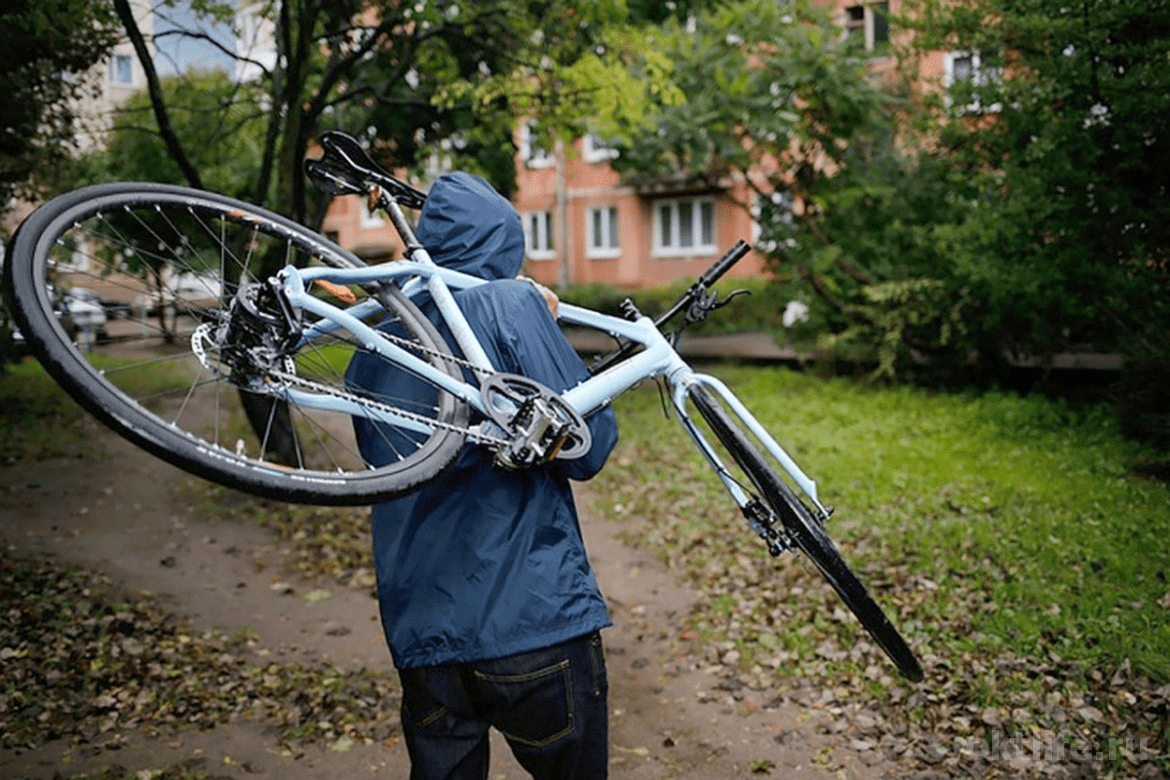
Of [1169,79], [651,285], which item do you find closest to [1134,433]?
[1169,79]

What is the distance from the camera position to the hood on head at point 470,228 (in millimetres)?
2834

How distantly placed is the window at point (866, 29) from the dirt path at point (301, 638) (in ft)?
27.2

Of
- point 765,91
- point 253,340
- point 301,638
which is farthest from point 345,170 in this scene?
point 765,91

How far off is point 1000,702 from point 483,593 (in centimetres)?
374

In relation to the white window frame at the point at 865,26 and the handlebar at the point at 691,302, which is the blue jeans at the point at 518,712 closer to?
the handlebar at the point at 691,302

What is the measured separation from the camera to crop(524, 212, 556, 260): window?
37.4 meters

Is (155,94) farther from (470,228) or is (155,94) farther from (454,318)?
(454,318)

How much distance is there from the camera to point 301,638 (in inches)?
269

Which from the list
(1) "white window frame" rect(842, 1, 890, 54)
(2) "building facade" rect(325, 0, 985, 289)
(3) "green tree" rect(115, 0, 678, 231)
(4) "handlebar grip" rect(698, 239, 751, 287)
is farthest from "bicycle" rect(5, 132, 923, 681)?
(2) "building facade" rect(325, 0, 985, 289)

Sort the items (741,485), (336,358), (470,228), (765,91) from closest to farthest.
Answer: (470,228)
(336,358)
(741,485)
(765,91)

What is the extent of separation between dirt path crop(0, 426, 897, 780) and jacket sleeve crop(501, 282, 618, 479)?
2812mm

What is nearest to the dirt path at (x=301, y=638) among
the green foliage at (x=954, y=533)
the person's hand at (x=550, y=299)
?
the green foliage at (x=954, y=533)

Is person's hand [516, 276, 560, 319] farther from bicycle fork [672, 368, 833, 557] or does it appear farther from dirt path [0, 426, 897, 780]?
dirt path [0, 426, 897, 780]

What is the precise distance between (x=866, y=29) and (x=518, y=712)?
47.2 feet
